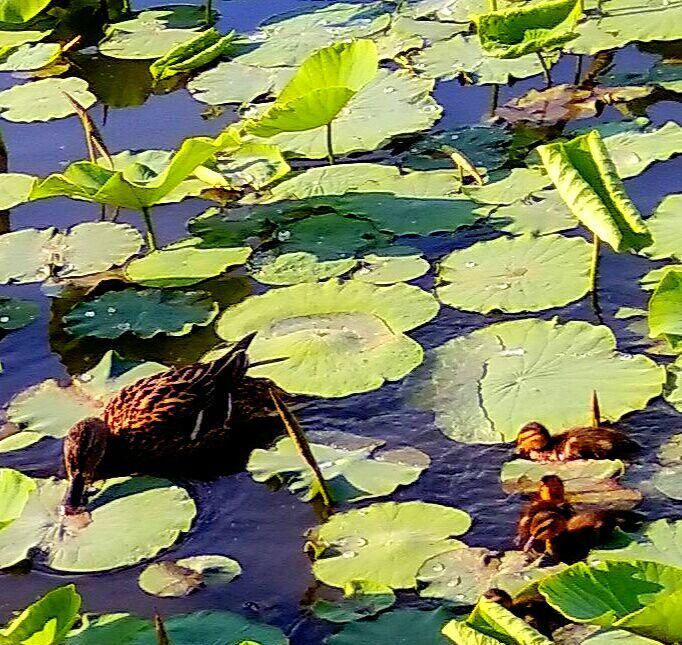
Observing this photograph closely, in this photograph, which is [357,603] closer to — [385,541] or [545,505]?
[385,541]

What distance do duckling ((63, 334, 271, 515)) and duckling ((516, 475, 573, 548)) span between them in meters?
0.92

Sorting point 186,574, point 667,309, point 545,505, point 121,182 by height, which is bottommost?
point 186,574

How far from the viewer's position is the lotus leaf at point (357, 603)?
9.52ft

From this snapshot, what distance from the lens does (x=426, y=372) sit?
378 cm

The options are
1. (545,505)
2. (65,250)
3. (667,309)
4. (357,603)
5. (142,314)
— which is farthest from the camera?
(65,250)

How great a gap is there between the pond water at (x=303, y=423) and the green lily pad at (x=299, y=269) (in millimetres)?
73

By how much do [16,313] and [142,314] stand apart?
0.45 m

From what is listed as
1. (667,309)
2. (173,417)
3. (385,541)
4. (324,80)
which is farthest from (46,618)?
(324,80)

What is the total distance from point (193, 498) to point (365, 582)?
69 centimetres

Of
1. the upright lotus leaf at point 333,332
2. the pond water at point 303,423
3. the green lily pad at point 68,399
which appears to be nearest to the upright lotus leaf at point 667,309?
the pond water at point 303,423

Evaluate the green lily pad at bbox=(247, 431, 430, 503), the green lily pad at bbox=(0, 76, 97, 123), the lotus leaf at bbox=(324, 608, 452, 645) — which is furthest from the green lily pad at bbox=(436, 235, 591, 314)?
the green lily pad at bbox=(0, 76, 97, 123)

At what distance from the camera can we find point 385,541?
3.11 metres

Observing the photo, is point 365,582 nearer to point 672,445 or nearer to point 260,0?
point 672,445

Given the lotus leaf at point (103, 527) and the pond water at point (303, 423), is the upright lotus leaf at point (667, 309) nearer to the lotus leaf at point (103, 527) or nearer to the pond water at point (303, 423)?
the pond water at point (303, 423)
